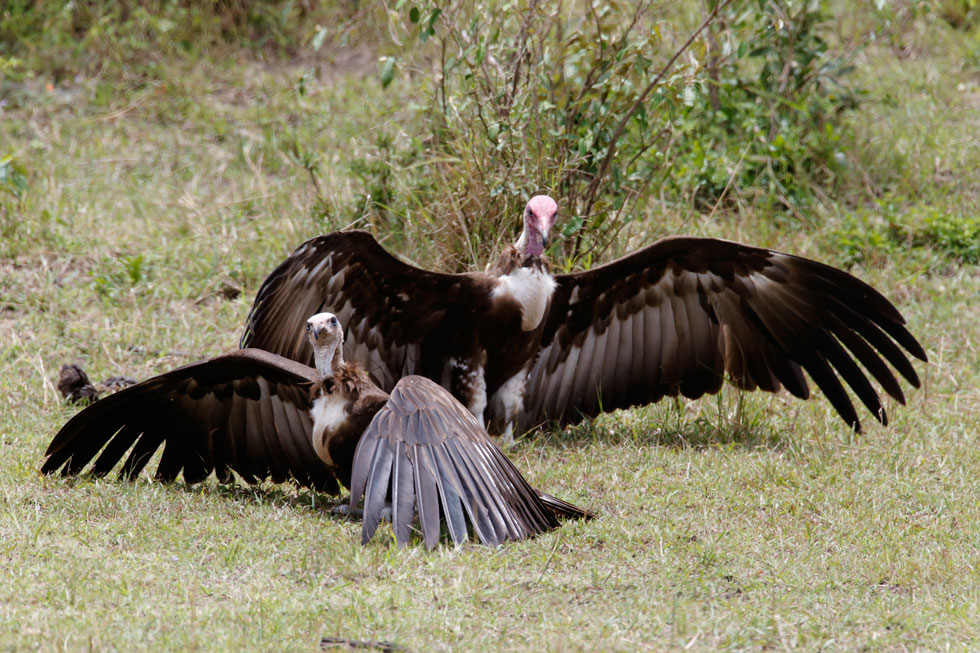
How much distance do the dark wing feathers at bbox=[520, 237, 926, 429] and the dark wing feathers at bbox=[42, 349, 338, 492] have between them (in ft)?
4.06

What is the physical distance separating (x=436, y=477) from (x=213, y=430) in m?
1.18

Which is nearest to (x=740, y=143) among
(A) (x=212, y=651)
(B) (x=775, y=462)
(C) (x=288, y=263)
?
(B) (x=775, y=462)

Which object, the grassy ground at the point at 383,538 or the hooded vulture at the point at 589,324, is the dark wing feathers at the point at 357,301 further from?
the grassy ground at the point at 383,538

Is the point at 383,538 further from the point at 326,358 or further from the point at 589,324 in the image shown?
the point at 589,324

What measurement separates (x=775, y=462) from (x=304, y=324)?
1996 mm

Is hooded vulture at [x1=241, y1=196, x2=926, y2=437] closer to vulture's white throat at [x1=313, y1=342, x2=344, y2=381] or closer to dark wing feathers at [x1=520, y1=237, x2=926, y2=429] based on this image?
dark wing feathers at [x1=520, y1=237, x2=926, y2=429]

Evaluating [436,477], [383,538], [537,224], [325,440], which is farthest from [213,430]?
[537,224]

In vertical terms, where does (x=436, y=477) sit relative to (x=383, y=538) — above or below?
above

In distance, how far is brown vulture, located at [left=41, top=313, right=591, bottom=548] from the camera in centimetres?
382

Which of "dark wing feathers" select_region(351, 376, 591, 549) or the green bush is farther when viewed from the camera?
the green bush

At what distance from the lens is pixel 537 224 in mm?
4945

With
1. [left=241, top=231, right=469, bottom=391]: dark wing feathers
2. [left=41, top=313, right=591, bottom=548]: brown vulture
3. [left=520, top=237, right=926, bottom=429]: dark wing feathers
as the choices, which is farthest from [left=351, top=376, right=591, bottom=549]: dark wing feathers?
[left=520, top=237, right=926, bottom=429]: dark wing feathers

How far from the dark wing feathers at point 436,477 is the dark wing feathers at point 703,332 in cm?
144

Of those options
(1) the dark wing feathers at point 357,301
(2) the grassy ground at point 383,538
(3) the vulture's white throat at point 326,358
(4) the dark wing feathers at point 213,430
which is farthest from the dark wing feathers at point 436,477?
(1) the dark wing feathers at point 357,301
